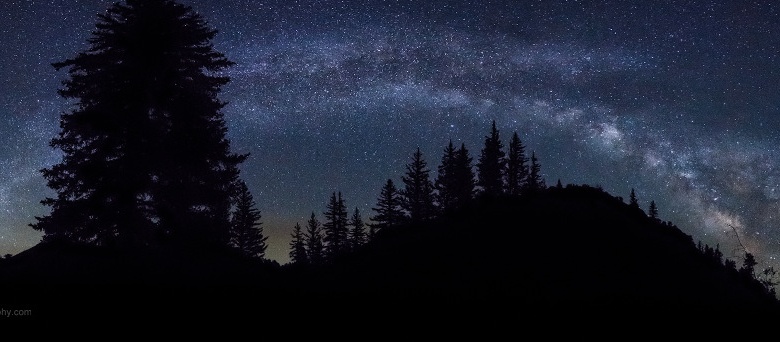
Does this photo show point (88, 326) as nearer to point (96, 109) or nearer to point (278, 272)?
point (278, 272)

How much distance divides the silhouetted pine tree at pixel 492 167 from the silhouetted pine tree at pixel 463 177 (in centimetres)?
98

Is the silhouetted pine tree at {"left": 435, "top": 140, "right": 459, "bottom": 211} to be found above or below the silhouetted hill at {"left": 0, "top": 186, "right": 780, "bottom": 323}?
above

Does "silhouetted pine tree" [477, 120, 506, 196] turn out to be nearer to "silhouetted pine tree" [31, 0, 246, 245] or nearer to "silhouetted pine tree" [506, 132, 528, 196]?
"silhouetted pine tree" [506, 132, 528, 196]

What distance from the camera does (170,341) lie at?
7.11m

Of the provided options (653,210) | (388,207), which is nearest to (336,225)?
(388,207)

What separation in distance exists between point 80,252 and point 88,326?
12182 mm

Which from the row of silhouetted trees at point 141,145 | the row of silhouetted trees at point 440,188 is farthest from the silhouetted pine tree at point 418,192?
the row of silhouetted trees at point 141,145

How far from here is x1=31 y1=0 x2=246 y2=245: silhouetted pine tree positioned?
22375 mm

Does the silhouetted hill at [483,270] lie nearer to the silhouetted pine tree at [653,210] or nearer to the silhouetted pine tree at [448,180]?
the silhouetted pine tree at [448,180]

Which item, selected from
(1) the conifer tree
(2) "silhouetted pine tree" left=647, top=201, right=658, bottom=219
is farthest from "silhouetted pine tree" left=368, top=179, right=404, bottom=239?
(2) "silhouetted pine tree" left=647, top=201, right=658, bottom=219

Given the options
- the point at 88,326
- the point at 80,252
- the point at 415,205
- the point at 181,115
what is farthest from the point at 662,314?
the point at 415,205

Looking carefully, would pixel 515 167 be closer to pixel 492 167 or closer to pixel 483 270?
pixel 492 167

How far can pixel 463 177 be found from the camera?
52.2 m

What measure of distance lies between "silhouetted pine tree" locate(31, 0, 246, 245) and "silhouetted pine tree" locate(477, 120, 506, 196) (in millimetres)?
31386
